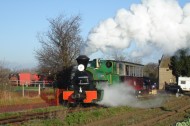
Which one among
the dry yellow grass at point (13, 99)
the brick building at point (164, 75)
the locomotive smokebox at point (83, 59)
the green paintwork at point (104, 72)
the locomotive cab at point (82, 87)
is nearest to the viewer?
the locomotive cab at point (82, 87)

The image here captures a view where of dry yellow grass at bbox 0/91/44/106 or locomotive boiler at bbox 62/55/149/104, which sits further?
dry yellow grass at bbox 0/91/44/106

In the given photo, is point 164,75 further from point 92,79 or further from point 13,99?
point 92,79

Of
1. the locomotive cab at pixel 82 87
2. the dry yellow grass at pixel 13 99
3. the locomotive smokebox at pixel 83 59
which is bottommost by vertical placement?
the dry yellow grass at pixel 13 99

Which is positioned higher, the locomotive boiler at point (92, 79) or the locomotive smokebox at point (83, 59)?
the locomotive smokebox at point (83, 59)

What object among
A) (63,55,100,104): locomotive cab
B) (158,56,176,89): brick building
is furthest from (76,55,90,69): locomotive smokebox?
(158,56,176,89): brick building

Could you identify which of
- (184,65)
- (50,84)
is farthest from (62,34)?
(184,65)

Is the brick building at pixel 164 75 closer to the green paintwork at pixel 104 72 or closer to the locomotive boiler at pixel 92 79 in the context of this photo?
the locomotive boiler at pixel 92 79

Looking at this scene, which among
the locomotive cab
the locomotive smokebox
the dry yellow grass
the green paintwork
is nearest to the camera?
the locomotive cab

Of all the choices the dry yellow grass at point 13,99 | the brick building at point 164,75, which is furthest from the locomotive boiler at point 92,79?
the brick building at point 164,75

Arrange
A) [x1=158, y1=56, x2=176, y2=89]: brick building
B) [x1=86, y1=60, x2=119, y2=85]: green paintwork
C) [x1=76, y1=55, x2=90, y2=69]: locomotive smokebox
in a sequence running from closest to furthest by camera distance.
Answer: [x1=76, y1=55, x2=90, y2=69]: locomotive smokebox → [x1=86, y1=60, x2=119, y2=85]: green paintwork → [x1=158, y1=56, x2=176, y2=89]: brick building

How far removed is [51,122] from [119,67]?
36.9 feet

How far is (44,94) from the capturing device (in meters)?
29.8

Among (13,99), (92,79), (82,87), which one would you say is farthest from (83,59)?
(13,99)

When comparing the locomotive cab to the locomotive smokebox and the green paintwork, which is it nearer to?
the locomotive smokebox
